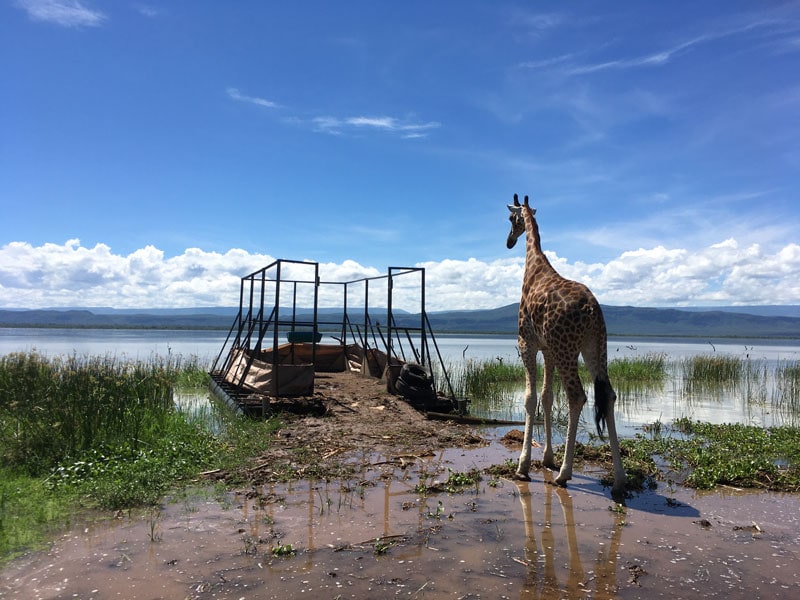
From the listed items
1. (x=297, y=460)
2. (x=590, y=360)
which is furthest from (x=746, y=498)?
(x=297, y=460)

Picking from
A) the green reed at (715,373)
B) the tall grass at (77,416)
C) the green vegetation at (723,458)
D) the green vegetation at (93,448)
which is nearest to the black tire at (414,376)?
the green vegetation at (93,448)

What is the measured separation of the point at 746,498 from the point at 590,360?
2.14 meters

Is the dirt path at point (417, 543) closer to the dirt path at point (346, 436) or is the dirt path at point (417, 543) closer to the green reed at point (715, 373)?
the dirt path at point (346, 436)

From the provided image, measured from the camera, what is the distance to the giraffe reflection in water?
3805 mm

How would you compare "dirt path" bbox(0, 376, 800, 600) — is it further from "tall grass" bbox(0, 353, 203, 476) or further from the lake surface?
the lake surface

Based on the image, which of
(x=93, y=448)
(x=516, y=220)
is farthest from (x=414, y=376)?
(x=93, y=448)

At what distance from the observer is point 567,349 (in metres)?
6.38

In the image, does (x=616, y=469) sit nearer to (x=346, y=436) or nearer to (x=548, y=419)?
(x=548, y=419)

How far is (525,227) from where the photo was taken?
8.55 metres

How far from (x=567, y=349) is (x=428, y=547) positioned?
9.58 feet

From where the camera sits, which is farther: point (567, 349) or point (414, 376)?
point (414, 376)

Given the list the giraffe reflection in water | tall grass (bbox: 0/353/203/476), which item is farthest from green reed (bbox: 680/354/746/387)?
tall grass (bbox: 0/353/203/476)

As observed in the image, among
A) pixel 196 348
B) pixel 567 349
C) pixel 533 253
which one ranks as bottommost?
pixel 196 348

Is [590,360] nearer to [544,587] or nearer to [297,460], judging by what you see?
[544,587]
